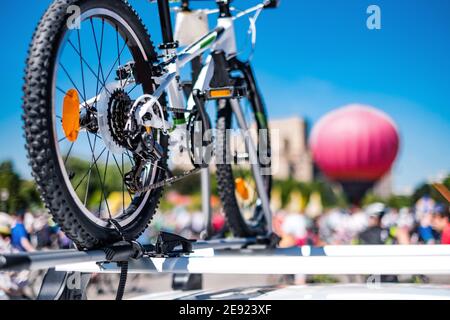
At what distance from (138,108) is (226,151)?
122 cm

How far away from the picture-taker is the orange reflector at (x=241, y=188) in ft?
13.3

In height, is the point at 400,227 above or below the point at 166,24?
below

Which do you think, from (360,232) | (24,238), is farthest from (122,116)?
(360,232)

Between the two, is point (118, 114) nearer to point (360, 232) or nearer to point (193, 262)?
point (193, 262)

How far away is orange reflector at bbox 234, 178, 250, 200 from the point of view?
160 inches

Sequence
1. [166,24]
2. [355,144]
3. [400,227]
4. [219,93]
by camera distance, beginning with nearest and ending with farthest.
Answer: [166,24] < [219,93] < [400,227] < [355,144]

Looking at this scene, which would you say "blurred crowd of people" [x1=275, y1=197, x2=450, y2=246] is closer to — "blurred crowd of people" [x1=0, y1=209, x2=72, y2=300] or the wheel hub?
the wheel hub

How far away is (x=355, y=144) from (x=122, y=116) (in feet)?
92.4

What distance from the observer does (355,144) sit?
29.7 meters

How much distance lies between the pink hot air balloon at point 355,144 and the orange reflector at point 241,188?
25777mm

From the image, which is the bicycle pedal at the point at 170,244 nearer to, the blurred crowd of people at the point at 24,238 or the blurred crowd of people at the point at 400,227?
the blurred crowd of people at the point at 400,227
